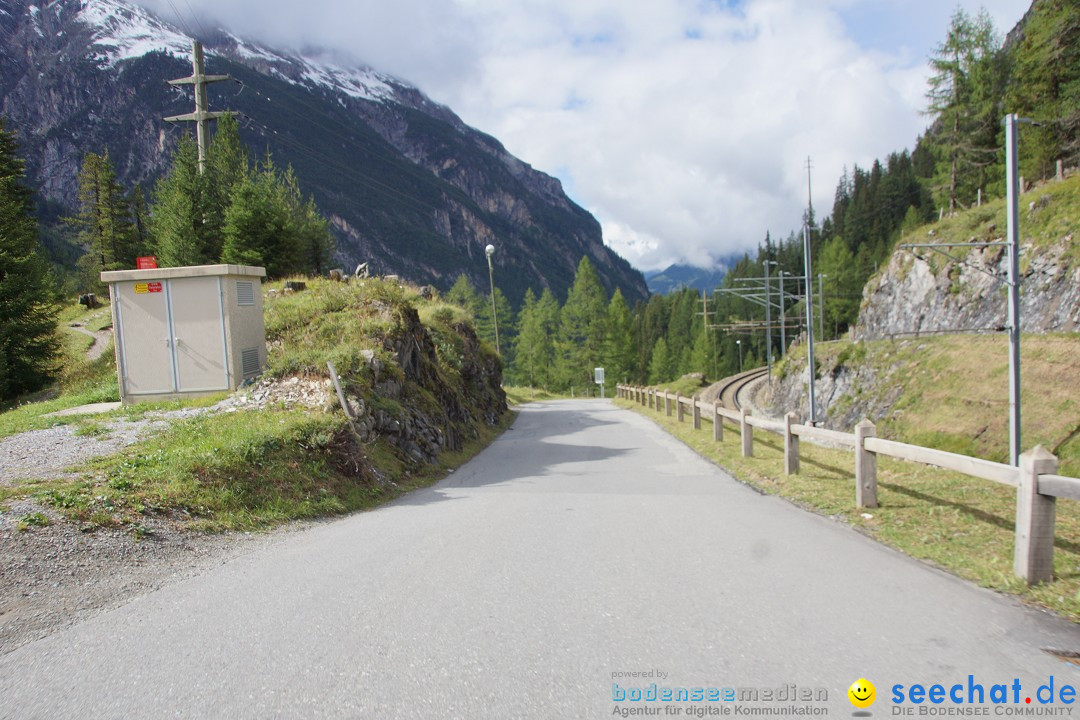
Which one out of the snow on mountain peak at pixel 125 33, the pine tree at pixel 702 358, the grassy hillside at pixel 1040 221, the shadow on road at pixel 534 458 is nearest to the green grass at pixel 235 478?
the shadow on road at pixel 534 458

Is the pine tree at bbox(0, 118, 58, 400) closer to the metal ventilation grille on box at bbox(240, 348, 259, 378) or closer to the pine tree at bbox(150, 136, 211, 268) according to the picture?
the pine tree at bbox(150, 136, 211, 268)

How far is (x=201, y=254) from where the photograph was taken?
28938 mm

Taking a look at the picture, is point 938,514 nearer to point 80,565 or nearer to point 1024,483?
point 1024,483

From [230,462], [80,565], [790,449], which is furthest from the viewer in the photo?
[790,449]

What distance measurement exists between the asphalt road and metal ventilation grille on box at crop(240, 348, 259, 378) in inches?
296

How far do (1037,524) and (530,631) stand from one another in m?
3.97

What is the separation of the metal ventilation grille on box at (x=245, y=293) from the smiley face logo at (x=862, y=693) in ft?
42.9

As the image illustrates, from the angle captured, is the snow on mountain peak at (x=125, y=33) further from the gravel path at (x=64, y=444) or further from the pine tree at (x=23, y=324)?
the gravel path at (x=64, y=444)

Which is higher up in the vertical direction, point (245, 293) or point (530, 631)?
point (245, 293)

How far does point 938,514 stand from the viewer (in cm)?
707

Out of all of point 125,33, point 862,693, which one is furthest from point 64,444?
point 125,33

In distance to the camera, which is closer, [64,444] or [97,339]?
[64,444]

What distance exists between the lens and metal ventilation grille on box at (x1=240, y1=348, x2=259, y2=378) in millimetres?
13273

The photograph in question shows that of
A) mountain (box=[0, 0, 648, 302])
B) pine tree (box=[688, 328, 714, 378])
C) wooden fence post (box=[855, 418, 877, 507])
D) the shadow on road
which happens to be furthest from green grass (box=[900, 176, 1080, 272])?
mountain (box=[0, 0, 648, 302])
